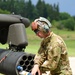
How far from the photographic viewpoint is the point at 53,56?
5586mm

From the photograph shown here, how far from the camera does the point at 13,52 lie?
7652 mm

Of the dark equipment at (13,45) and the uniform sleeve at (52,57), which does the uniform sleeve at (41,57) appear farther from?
the dark equipment at (13,45)

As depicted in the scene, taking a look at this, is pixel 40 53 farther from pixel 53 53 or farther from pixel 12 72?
pixel 12 72

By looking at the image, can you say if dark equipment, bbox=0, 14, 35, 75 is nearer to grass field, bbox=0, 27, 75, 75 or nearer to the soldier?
the soldier

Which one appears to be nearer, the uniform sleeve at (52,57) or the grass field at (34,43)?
the uniform sleeve at (52,57)

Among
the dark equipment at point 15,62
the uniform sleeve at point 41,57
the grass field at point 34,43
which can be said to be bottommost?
the grass field at point 34,43

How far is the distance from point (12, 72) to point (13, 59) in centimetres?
25

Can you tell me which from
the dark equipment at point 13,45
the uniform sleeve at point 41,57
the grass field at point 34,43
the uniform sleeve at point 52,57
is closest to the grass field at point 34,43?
the grass field at point 34,43

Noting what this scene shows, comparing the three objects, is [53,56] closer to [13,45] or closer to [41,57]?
[41,57]

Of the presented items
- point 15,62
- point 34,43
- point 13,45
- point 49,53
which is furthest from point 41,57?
point 34,43

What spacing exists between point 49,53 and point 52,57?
95mm

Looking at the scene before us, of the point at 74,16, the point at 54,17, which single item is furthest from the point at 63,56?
the point at 74,16

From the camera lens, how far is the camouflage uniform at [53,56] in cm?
561

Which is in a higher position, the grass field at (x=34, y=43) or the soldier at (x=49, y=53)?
the soldier at (x=49, y=53)
